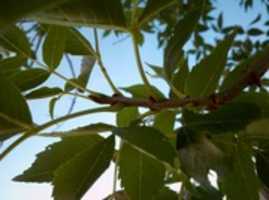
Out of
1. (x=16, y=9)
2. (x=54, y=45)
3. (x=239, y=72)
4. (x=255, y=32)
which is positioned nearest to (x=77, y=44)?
(x=54, y=45)

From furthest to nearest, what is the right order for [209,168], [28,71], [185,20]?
[28,71] → [185,20] → [209,168]

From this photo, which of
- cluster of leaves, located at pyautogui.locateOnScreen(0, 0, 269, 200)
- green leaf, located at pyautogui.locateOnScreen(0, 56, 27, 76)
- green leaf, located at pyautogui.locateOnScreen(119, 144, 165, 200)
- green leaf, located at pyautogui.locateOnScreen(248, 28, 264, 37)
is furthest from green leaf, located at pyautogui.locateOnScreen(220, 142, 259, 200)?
green leaf, located at pyautogui.locateOnScreen(248, 28, 264, 37)

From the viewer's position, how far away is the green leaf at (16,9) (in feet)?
1.09

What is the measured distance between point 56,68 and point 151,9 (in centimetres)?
22

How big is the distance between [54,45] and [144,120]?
20cm

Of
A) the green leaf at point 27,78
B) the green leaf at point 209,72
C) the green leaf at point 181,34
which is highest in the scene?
the green leaf at point 27,78

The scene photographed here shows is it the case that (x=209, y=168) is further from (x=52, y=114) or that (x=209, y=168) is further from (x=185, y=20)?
(x=52, y=114)

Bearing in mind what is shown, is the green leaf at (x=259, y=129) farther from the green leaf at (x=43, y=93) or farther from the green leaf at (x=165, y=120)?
the green leaf at (x=43, y=93)

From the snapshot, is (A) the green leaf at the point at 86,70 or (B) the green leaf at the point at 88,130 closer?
(B) the green leaf at the point at 88,130

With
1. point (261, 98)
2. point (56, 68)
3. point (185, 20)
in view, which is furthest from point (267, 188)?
point (56, 68)

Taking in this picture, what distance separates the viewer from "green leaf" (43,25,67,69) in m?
0.76

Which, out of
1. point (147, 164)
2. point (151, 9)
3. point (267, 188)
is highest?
point (151, 9)

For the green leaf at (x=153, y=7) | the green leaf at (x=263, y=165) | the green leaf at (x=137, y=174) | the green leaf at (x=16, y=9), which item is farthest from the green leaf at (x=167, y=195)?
the green leaf at (x=16, y=9)

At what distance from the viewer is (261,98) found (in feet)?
2.23
